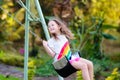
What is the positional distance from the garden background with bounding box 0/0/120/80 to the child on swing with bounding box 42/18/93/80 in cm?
263

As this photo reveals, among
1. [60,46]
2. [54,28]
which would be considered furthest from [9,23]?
[60,46]

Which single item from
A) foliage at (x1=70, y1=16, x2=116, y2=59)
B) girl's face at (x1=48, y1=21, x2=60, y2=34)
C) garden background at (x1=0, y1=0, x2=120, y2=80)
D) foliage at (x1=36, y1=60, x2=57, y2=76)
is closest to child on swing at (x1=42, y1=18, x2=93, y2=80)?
girl's face at (x1=48, y1=21, x2=60, y2=34)

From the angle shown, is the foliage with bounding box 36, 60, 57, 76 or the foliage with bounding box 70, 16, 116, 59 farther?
the foliage with bounding box 70, 16, 116, 59

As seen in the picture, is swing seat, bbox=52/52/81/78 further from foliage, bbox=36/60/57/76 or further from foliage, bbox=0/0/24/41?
foliage, bbox=0/0/24/41

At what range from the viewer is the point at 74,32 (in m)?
12.6

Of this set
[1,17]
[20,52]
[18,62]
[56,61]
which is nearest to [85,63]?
[56,61]

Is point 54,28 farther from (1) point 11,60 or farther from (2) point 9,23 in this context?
(2) point 9,23

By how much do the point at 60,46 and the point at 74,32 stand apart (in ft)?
22.6

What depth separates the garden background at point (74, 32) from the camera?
34.5 ft

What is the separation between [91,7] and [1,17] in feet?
10.1

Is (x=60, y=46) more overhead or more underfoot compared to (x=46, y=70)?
more overhead

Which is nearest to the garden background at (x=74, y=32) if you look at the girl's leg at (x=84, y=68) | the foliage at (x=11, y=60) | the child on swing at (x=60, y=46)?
the foliage at (x=11, y=60)

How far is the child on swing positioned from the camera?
18.4 feet

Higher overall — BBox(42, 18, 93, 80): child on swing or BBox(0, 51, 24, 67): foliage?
BBox(42, 18, 93, 80): child on swing
